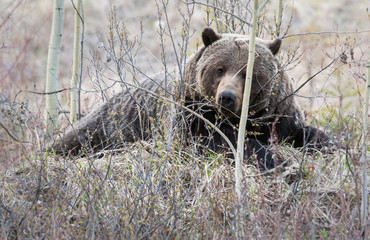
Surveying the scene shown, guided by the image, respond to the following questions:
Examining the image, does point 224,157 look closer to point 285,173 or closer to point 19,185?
point 285,173

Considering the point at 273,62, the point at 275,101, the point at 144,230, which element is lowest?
the point at 144,230

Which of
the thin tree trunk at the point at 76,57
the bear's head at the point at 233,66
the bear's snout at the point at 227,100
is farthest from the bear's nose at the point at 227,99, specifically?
the thin tree trunk at the point at 76,57

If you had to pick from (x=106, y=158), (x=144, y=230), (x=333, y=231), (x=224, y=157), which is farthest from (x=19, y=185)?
(x=333, y=231)

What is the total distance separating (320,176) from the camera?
13.9 feet

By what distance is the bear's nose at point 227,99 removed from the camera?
4.69 m

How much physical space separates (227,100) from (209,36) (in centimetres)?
94

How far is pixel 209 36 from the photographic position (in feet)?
17.6

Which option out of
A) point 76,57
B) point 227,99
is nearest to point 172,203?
point 227,99

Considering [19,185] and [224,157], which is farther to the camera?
[224,157]

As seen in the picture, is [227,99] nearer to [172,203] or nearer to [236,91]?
[236,91]

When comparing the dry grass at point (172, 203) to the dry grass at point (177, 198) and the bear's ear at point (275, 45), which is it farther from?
the bear's ear at point (275, 45)

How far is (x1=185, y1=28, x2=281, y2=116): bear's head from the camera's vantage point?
511cm

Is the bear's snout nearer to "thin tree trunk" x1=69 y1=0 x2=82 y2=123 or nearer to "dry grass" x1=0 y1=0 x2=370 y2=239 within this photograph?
"dry grass" x1=0 y1=0 x2=370 y2=239

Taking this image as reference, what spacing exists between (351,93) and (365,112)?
7171mm
